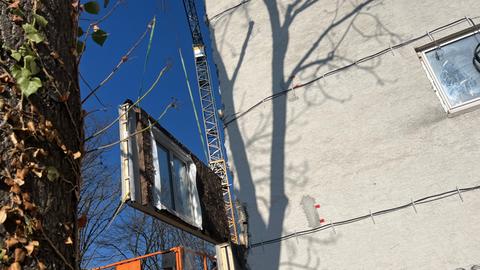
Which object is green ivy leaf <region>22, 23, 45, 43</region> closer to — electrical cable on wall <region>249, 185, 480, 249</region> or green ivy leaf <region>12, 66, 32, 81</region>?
green ivy leaf <region>12, 66, 32, 81</region>

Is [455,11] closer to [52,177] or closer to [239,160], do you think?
[239,160]

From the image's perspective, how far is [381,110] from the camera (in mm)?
4582

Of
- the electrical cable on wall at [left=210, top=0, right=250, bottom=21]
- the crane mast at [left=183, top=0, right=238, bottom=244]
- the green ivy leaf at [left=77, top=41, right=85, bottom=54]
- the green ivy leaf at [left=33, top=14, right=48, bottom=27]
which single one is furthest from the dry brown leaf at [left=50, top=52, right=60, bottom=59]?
the crane mast at [left=183, top=0, right=238, bottom=244]

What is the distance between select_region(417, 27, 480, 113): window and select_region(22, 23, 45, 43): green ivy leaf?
4083 millimetres

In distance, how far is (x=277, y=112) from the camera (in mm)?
5141

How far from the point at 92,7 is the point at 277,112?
3.50m

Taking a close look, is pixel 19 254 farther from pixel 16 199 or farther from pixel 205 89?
pixel 205 89

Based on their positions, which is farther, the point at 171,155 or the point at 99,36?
the point at 171,155

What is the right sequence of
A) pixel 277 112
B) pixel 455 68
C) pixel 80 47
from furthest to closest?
pixel 277 112 < pixel 455 68 < pixel 80 47

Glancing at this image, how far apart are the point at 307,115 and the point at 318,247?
1576mm

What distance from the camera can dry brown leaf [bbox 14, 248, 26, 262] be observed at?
109cm

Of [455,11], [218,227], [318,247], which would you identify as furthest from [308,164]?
[455,11]

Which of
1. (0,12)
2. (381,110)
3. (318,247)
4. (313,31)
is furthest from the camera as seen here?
(313,31)

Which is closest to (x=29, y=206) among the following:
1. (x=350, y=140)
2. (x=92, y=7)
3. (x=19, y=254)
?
(x=19, y=254)
